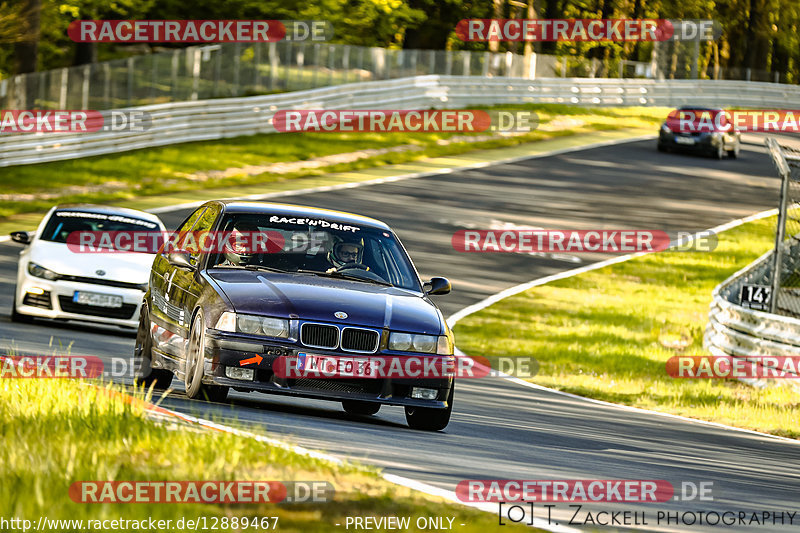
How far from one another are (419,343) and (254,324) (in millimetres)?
1171

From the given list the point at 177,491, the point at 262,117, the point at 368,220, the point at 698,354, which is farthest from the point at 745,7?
the point at 177,491

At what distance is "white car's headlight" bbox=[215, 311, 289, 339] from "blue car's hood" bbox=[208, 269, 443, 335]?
0.04 metres

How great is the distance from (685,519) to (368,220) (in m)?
4.70

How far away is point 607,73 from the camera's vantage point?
59.0 m

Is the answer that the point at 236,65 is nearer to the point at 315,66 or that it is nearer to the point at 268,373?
the point at 315,66

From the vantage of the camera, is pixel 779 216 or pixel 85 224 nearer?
pixel 85 224

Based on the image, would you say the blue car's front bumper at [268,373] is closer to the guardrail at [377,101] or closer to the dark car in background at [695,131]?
the guardrail at [377,101]

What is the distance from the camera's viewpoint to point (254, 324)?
936cm

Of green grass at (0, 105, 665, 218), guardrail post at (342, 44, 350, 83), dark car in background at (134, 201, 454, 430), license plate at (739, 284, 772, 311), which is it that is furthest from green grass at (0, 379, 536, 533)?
guardrail post at (342, 44, 350, 83)

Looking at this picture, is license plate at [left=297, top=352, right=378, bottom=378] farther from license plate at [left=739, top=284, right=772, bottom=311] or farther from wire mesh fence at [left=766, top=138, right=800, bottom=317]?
license plate at [left=739, top=284, right=772, bottom=311]

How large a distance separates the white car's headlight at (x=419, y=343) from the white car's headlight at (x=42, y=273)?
7234 millimetres

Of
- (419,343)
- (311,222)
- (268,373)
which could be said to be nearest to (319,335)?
(268,373)

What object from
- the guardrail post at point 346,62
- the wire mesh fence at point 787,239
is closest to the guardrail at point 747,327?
the wire mesh fence at point 787,239

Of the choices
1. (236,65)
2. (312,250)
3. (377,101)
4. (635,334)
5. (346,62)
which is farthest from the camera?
(346,62)
